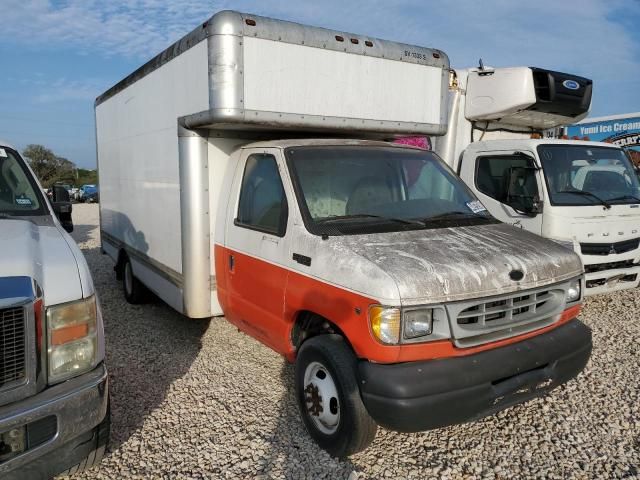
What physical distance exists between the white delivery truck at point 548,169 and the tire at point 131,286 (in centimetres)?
463

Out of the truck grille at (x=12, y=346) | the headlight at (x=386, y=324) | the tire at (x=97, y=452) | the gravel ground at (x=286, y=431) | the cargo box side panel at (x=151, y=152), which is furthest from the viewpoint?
the cargo box side panel at (x=151, y=152)

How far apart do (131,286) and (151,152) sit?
2185mm

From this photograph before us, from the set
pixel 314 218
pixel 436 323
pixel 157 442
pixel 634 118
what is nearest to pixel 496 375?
pixel 436 323

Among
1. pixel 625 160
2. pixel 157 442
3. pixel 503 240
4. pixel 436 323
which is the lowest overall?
pixel 157 442

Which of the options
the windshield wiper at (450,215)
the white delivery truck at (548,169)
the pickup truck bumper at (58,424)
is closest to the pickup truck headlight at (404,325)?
the windshield wiper at (450,215)

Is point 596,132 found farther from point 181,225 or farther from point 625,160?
point 181,225

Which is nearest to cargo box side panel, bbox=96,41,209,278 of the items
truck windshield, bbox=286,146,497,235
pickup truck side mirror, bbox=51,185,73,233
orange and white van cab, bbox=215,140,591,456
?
orange and white van cab, bbox=215,140,591,456

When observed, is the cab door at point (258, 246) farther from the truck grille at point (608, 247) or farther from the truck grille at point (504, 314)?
the truck grille at point (608, 247)

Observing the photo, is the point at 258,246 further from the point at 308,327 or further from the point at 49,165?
the point at 49,165

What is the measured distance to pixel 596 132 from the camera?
11.8 metres

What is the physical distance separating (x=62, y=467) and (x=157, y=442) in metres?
1.00

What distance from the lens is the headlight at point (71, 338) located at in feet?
8.22

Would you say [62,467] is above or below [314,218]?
below

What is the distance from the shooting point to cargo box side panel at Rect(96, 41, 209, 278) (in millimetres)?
4469
